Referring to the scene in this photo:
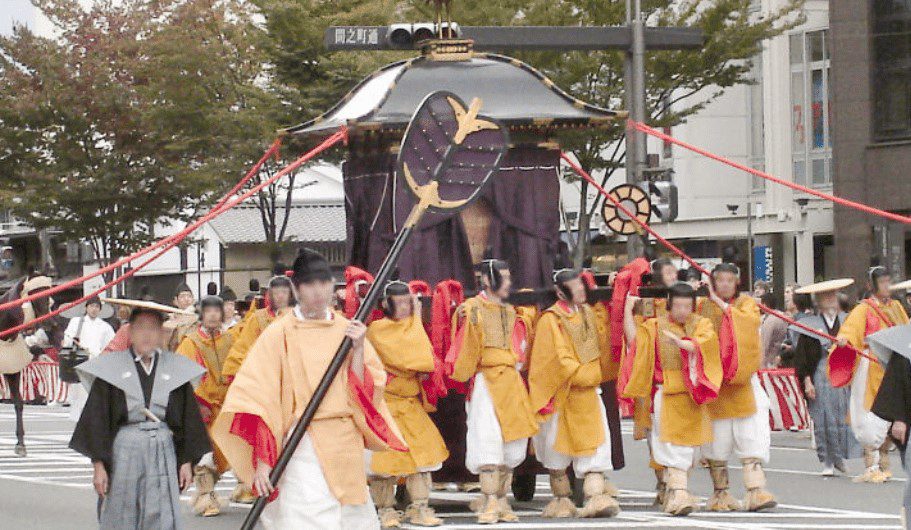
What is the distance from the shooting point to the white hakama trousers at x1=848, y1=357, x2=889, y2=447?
16406 mm

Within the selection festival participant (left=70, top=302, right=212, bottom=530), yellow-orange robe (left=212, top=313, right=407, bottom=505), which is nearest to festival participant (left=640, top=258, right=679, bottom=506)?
festival participant (left=70, top=302, right=212, bottom=530)

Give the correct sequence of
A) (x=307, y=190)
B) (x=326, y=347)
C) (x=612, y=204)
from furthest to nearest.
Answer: (x=307, y=190)
(x=612, y=204)
(x=326, y=347)

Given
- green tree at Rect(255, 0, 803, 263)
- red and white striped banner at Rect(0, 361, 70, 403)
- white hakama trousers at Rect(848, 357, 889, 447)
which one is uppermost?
green tree at Rect(255, 0, 803, 263)

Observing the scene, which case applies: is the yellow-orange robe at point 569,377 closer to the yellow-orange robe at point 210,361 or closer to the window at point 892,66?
the yellow-orange robe at point 210,361

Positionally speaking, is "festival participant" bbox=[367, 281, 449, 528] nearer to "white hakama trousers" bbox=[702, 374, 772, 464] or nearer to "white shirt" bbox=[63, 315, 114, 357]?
"white hakama trousers" bbox=[702, 374, 772, 464]

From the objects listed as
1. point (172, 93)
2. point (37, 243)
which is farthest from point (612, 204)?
point (37, 243)

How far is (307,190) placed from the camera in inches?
1917

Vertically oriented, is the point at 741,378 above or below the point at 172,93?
below

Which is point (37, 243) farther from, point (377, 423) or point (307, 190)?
point (377, 423)

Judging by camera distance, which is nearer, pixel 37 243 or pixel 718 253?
pixel 718 253

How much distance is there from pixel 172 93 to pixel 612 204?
681 inches

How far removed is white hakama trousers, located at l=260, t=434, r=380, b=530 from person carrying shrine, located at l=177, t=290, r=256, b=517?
5.75m

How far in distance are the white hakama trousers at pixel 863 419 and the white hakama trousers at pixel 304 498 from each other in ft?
27.1

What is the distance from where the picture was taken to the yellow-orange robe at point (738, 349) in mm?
14016
